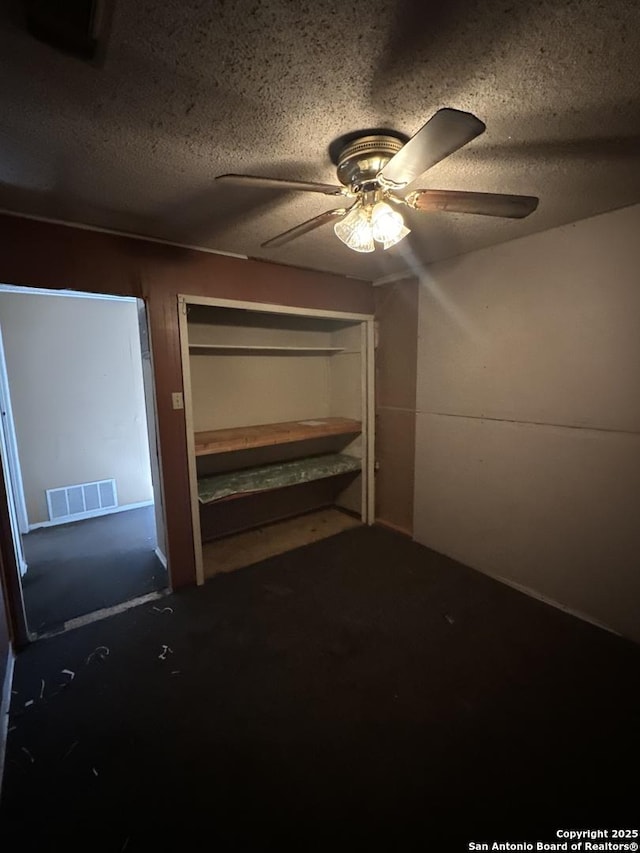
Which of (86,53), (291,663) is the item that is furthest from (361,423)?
(86,53)

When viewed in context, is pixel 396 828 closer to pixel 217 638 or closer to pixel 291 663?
pixel 291 663

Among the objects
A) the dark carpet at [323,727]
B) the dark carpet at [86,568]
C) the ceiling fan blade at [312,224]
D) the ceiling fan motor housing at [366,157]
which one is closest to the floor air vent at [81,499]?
the dark carpet at [86,568]

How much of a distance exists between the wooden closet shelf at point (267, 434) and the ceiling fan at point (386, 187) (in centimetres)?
159

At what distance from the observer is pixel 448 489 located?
9.18 feet

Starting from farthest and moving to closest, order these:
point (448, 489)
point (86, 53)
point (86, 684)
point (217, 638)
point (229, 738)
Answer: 1. point (448, 489)
2. point (217, 638)
3. point (86, 684)
4. point (229, 738)
5. point (86, 53)

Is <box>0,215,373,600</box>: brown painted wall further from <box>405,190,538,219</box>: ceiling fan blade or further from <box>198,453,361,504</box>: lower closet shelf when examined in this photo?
<box>405,190,538,219</box>: ceiling fan blade

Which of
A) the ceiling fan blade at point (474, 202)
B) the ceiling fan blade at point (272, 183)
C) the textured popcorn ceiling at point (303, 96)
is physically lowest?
the ceiling fan blade at point (474, 202)

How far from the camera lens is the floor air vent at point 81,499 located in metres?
3.56

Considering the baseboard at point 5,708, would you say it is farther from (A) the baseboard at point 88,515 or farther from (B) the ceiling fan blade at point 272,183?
Answer: (B) the ceiling fan blade at point 272,183

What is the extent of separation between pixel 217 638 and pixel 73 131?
2373mm

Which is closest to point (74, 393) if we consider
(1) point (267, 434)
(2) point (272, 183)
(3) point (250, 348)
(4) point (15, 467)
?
(4) point (15, 467)

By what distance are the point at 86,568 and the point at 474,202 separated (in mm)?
3422

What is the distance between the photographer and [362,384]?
3303mm

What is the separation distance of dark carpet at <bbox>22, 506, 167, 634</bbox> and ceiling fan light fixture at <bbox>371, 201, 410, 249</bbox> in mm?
2590
